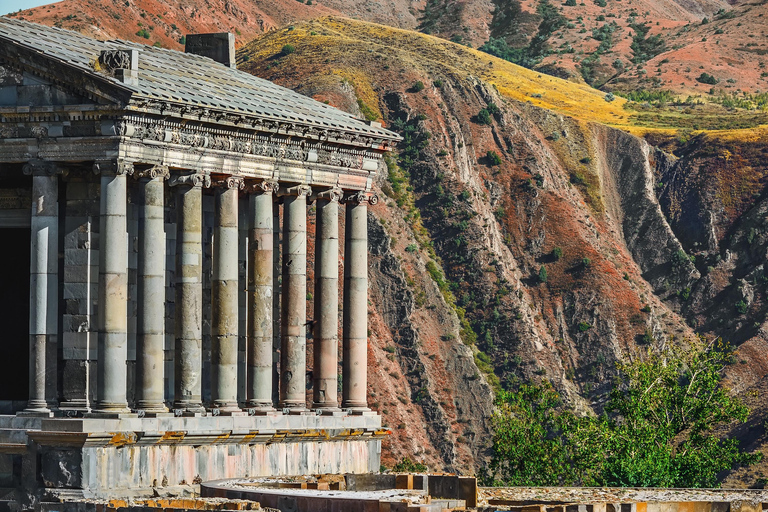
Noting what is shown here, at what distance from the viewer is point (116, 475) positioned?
47.2 metres

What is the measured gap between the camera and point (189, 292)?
170ft

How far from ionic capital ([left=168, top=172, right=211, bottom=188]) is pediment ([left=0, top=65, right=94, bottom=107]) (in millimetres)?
3731

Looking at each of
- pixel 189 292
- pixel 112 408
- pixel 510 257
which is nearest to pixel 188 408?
pixel 189 292

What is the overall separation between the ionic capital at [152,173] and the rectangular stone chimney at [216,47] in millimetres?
12550

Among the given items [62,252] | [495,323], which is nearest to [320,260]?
[62,252]

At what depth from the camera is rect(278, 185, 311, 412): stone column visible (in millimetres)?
56531

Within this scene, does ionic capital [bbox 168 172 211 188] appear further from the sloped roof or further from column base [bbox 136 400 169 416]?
column base [bbox 136 400 169 416]

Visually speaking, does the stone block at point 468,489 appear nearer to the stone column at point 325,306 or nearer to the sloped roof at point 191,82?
the stone column at point 325,306

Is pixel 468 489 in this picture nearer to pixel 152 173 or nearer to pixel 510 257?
pixel 152 173

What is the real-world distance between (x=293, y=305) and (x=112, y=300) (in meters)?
9.50

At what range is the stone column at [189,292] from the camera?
169ft

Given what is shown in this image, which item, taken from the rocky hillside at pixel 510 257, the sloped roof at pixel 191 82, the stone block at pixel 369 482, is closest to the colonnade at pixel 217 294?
the sloped roof at pixel 191 82

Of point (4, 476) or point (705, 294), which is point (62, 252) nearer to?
point (4, 476)

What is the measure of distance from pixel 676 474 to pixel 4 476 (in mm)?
35778
